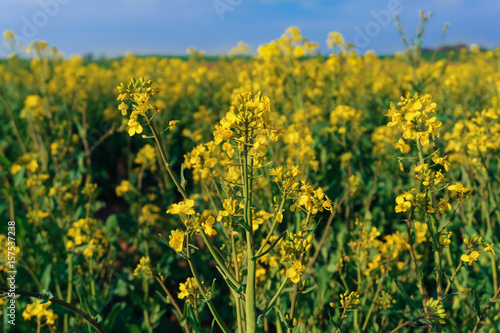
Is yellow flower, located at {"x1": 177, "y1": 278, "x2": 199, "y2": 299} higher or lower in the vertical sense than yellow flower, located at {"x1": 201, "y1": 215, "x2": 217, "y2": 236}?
lower

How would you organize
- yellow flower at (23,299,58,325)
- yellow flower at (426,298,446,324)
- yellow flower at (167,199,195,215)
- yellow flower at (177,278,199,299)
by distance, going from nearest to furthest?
yellow flower at (167,199,195,215), yellow flower at (426,298,446,324), yellow flower at (177,278,199,299), yellow flower at (23,299,58,325)

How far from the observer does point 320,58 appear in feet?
14.3

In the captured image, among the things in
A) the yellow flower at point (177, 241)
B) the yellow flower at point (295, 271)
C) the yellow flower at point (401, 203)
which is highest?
the yellow flower at point (401, 203)

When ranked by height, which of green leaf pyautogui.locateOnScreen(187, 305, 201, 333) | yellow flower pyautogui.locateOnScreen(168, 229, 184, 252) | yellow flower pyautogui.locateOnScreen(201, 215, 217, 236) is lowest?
green leaf pyautogui.locateOnScreen(187, 305, 201, 333)

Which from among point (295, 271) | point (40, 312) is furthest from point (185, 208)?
point (40, 312)

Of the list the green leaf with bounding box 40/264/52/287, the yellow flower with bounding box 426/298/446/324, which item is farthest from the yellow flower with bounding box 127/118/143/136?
the green leaf with bounding box 40/264/52/287

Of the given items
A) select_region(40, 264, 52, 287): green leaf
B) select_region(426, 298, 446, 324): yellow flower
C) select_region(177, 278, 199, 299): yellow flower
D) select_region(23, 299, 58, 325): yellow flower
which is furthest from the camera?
select_region(40, 264, 52, 287): green leaf

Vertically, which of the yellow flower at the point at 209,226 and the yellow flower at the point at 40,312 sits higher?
the yellow flower at the point at 209,226

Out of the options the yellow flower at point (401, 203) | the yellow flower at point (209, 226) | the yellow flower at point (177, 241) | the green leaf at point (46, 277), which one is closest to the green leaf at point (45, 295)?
the yellow flower at point (177, 241)

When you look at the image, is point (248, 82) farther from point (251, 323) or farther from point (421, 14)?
point (251, 323)

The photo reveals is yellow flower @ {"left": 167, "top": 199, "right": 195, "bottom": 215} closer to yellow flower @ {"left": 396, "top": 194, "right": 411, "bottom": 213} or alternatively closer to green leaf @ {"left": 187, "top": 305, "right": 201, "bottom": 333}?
green leaf @ {"left": 187, "top": 305, "right": 201, "bottom": 333}

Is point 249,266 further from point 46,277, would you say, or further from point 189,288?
point 46,277

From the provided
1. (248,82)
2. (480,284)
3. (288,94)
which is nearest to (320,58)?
(288,94)

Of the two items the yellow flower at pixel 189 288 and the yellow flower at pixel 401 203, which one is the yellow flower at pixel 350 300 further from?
the yellow flower at pixel 189 288
